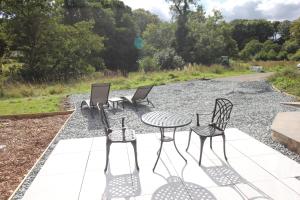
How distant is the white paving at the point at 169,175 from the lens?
8.75ft

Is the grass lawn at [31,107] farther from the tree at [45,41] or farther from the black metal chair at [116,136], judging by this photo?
the tree at [45,41]

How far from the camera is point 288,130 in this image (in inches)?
158

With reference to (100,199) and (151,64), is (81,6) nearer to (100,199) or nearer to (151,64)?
(151,64)

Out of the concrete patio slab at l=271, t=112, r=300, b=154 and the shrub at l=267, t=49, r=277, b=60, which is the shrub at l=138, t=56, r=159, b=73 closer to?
the concrete patio slab at l=271, t=112, r=300, b=154

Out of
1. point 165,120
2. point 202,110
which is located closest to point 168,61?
point 202,110

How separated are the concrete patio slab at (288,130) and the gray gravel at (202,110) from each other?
10cm

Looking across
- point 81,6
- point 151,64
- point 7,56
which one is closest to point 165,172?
point 151,64

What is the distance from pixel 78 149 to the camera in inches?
154

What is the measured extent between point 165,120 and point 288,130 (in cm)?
210

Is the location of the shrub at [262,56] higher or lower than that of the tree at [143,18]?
lower

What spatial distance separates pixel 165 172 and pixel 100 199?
0.86 m

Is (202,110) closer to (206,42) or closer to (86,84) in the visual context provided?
(86,84)

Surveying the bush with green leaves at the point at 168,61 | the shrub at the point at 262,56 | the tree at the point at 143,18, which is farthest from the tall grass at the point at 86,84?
the tree at the point at 143,18

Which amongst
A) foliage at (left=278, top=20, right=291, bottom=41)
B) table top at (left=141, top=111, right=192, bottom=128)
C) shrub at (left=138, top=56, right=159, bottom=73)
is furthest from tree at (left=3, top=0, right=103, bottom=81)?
foliage at (left=278, top=20, right=291, bottom=41)
